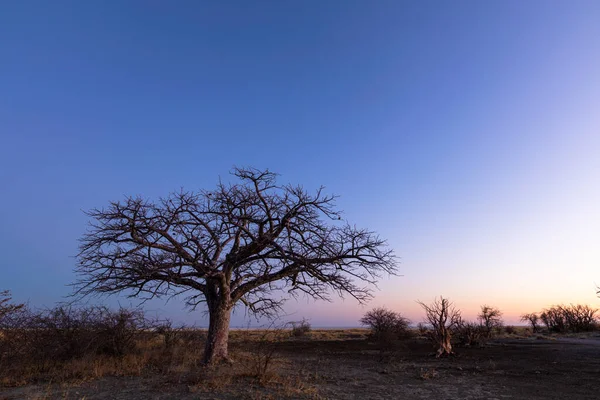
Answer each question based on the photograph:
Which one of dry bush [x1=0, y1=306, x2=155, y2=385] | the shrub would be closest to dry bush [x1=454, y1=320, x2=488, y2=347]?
the shrub

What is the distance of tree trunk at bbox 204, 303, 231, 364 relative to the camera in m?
12.5

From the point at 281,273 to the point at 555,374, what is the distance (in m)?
9.80

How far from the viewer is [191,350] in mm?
16266

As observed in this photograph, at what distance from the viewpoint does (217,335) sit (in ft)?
41.4

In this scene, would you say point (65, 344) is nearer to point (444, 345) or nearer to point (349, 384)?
point (349, 384)

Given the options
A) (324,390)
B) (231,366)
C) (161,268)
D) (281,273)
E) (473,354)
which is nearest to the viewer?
(324,390)

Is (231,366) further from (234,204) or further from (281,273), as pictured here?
(234,204)

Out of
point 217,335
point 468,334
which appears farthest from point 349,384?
point 468,334

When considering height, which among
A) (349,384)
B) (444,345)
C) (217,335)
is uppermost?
(217,335)

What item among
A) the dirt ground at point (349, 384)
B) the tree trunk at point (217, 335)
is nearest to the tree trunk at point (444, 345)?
the dirt ground at point (349, 384)

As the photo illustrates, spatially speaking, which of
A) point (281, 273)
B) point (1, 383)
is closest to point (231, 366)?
point (281, 273)

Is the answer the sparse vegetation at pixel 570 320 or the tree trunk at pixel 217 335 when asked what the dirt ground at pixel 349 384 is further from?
the sparse vegetation at pixel 570 320

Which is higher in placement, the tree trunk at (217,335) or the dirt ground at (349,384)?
the tree trunk at (217,335)

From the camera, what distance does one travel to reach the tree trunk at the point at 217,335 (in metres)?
12.5
